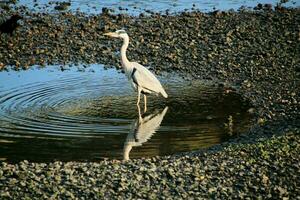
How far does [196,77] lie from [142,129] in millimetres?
5074

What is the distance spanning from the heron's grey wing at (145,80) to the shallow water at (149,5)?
1138cm

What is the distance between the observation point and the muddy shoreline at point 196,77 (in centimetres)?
1248

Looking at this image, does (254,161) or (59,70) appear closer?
(254,161)

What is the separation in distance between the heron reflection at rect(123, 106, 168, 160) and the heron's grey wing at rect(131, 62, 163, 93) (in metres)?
0.66

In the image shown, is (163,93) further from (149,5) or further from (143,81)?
(149,5)

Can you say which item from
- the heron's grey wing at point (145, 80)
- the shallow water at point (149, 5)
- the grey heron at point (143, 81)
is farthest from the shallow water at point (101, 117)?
the shallow water at point (149, 5)

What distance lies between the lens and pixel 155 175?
12953 mm

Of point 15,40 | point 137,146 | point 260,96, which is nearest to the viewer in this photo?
point 137,146

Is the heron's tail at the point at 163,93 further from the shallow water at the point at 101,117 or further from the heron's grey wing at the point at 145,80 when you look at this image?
the shallow water at the point at 101,117

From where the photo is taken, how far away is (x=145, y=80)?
19.5 metres

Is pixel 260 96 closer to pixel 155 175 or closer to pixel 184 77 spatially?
pixel 184 77

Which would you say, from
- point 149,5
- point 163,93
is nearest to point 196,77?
point 163,93

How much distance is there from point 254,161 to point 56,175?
3.78 m

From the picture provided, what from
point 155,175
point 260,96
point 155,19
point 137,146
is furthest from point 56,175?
point 155,19
